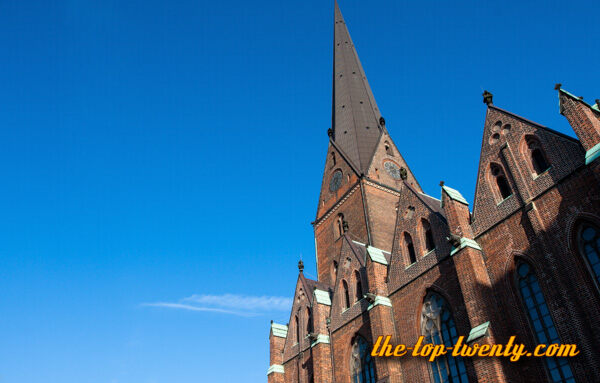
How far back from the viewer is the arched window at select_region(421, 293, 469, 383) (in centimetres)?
1611

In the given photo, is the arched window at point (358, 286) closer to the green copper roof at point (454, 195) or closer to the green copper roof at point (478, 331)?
the green copper roof at point (454, 195)

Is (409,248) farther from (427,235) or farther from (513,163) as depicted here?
(513,163)

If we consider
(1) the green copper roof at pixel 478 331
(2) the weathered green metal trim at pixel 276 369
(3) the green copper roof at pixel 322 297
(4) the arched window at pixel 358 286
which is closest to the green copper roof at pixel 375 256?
(4) the arched window at pixel 358 286

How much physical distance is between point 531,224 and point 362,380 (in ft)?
34.8

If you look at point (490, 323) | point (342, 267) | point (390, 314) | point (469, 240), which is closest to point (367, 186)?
point (342, 267)

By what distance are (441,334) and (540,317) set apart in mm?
4068

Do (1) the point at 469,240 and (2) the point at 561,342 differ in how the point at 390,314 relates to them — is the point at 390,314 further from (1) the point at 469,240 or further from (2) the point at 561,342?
(2) the point at 561,342

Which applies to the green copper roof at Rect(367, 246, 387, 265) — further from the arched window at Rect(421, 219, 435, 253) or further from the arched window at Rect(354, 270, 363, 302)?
the arched window at Rect(421, 219, 435, 253)

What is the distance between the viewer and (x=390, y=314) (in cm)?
1970

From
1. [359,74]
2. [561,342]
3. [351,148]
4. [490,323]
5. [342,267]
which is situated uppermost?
[359,74]

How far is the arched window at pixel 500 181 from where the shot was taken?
54.0 feet

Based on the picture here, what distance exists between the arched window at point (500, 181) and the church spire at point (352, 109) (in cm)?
1484

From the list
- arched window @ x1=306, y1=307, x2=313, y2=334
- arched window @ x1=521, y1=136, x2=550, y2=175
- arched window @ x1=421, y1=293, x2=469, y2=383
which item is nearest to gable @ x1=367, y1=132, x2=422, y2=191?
arched window @ x1=306, y1=307, x2=313, y2=334

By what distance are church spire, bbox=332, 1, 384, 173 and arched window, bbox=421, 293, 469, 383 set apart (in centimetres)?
1510
